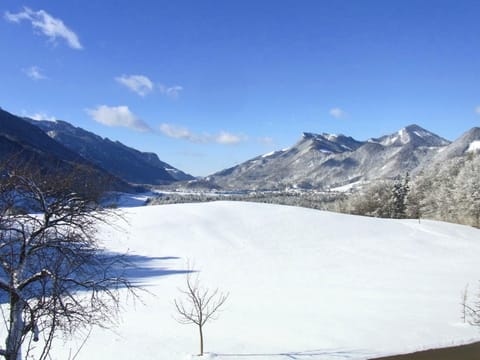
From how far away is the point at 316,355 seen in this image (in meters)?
11.0

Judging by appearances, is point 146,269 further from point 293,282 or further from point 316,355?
point 316,355

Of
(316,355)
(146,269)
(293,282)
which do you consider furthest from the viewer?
(146,269)

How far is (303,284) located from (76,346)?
13044mm

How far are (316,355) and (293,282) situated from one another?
1012 centimetres

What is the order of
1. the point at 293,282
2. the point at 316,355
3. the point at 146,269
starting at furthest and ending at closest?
the point at 146,269, the point at 293,282, the point at 316,355

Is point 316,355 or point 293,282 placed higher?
point 293,282

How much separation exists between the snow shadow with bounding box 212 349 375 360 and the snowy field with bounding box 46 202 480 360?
0.11 feet

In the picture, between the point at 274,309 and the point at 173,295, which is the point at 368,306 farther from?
the point at 173,295

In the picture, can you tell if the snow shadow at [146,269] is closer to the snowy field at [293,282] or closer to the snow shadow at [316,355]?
the snowy field at [293,282]

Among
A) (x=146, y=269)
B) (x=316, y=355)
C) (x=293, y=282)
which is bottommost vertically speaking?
(x=316, y=355)

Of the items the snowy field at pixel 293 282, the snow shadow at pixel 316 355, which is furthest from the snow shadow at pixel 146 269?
the snow shadow at pixel 316 355

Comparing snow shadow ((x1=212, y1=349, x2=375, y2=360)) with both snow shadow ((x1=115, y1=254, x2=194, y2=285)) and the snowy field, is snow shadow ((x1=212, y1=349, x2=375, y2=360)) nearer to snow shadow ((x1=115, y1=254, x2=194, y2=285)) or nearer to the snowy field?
the snowy field

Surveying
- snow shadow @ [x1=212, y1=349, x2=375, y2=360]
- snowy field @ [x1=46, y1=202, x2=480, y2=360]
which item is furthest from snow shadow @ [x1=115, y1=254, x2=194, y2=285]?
snow shadow @ [x1=212, y1=349, x2=375, y2=360]

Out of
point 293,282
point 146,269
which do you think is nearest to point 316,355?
point 293,282
